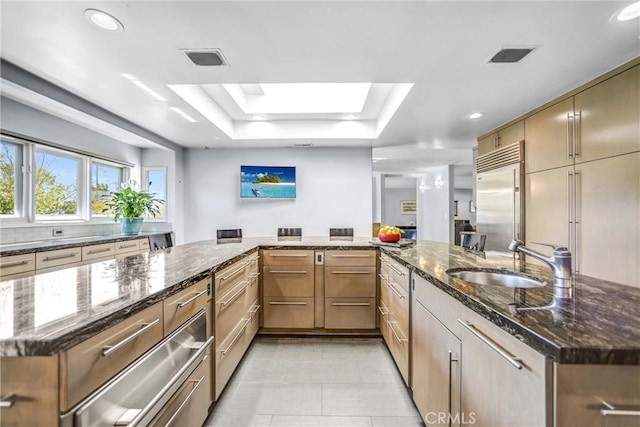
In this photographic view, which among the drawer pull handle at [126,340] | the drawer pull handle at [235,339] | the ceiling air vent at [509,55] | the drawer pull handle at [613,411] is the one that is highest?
the ceiling air vent at [509,55]

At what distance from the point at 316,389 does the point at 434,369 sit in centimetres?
101

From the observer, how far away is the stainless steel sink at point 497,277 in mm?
1563

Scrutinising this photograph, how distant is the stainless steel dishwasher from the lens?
867mm

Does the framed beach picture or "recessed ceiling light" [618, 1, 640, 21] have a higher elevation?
"recessed ceiling light" [618, 1, 640, 21]

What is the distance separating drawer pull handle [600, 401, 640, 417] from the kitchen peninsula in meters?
0.02

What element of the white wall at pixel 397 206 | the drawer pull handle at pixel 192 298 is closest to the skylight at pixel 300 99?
the drawer pull handle at pixel 192 298

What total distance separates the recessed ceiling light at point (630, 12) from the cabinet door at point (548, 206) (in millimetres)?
1337

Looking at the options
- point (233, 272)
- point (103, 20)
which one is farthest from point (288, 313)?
point (103, 20)

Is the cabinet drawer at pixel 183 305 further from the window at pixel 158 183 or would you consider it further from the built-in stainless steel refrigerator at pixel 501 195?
the window at pixel 158 183

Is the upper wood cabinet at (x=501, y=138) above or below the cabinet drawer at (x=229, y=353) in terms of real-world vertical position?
above

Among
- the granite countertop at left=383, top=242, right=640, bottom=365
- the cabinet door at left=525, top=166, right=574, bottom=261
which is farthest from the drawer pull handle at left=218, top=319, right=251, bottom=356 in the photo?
the cabinet door at left=525, top=166, right=574, bottom=261

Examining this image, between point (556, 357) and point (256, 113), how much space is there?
12.1 ft

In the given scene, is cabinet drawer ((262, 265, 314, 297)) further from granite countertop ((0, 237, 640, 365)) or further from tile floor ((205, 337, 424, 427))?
granite countertop ((0, 237, 640, 365))

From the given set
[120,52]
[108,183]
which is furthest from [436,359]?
[108,183]
